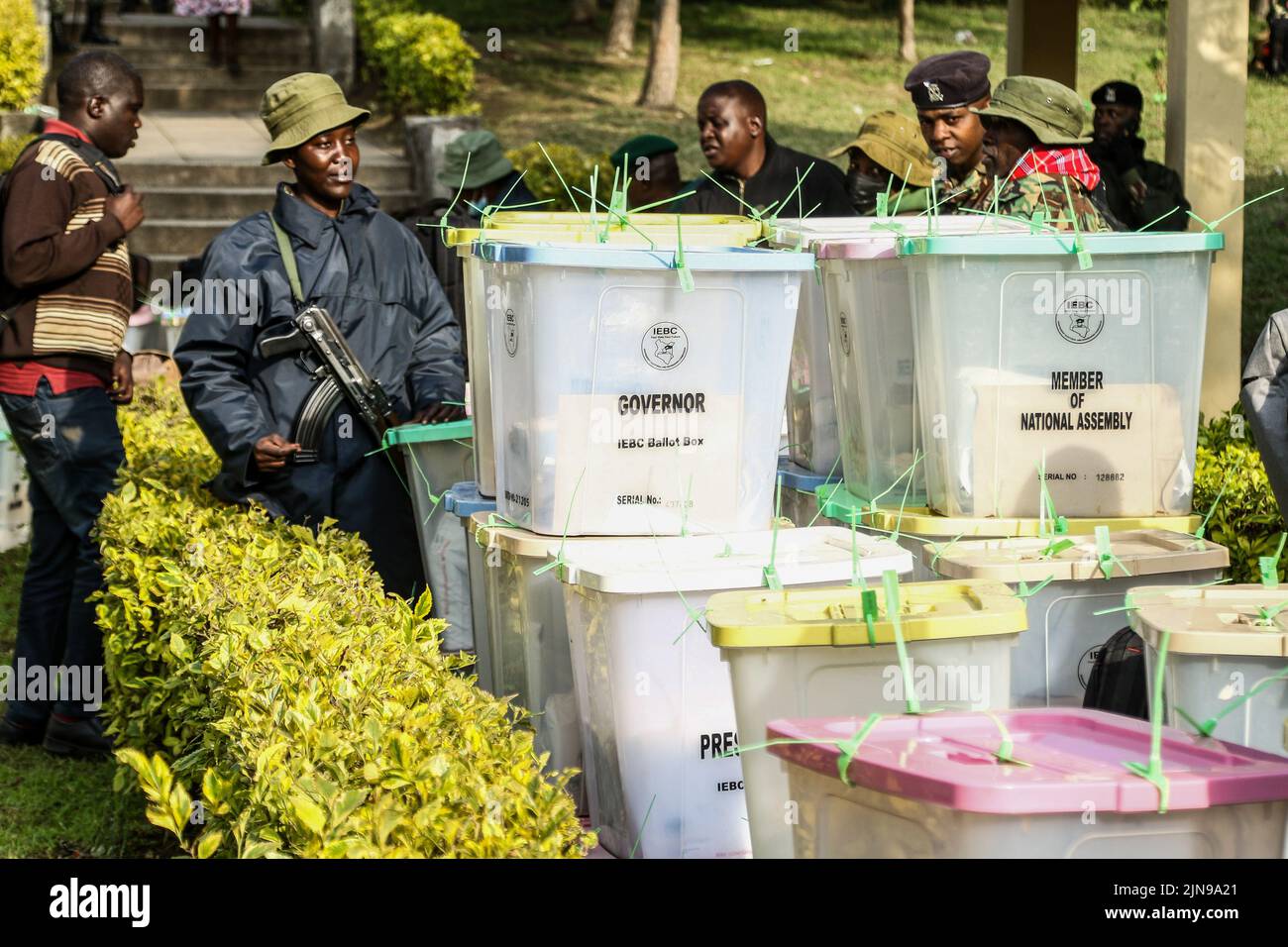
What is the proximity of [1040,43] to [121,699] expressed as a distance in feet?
25.6

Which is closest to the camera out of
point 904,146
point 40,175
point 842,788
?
point 842,788

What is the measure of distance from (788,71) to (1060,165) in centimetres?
1851

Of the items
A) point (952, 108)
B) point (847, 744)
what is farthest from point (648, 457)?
point (952, 108)

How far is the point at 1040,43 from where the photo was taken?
1086 centimetres

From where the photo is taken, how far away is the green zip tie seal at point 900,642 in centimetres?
279

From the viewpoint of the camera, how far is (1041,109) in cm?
548

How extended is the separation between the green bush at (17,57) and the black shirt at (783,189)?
32.0 ft

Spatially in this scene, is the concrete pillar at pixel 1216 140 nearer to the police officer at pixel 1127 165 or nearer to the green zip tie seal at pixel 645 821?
the police officer at pixel 1127 165

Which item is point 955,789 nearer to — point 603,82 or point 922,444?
point 922,444

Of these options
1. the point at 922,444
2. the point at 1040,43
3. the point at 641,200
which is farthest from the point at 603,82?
the point at 922,444

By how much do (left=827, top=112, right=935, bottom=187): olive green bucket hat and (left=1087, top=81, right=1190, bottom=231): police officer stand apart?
1.19m

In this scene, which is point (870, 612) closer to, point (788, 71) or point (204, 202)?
point (204, 202)

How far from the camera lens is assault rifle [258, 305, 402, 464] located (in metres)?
5.41

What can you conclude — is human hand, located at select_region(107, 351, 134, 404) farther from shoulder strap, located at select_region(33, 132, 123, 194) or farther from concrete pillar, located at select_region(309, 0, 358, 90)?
concrete pillar, located at select_region(309, 0, 358, 90)
